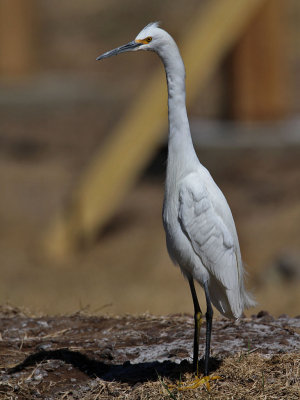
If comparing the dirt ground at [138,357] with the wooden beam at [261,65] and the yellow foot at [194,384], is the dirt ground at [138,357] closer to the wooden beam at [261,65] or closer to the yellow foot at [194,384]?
the yellow foot at [194,384]

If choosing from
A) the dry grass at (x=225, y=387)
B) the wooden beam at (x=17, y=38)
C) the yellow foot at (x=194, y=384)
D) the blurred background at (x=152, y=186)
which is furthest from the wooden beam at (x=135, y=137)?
the yellow foot at (x=194, y=384)

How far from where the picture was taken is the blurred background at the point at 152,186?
365 inches

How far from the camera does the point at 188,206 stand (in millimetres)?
3850

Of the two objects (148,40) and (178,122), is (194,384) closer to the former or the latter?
(178,122)

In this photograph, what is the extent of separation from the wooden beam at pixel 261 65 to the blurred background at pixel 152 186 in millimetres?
17

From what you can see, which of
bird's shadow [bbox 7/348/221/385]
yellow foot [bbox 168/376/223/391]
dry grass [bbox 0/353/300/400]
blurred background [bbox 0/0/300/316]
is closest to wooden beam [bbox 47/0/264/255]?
blurred background [bbox 0/0/300/316]

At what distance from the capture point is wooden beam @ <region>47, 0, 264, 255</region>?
11.1 m

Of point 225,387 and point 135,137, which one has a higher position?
point 135,137

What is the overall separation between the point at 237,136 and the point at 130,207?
7.09 ft

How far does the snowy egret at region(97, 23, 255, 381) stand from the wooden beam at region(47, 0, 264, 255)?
7110mm

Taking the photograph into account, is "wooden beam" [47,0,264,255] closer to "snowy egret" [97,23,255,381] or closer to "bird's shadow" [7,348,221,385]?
"bird's shadow" [7,348,221,385]

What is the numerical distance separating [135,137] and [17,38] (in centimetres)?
699

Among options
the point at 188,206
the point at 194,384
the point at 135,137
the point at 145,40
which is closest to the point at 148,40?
the point at 145,40

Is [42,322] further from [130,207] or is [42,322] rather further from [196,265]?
[130,207]
